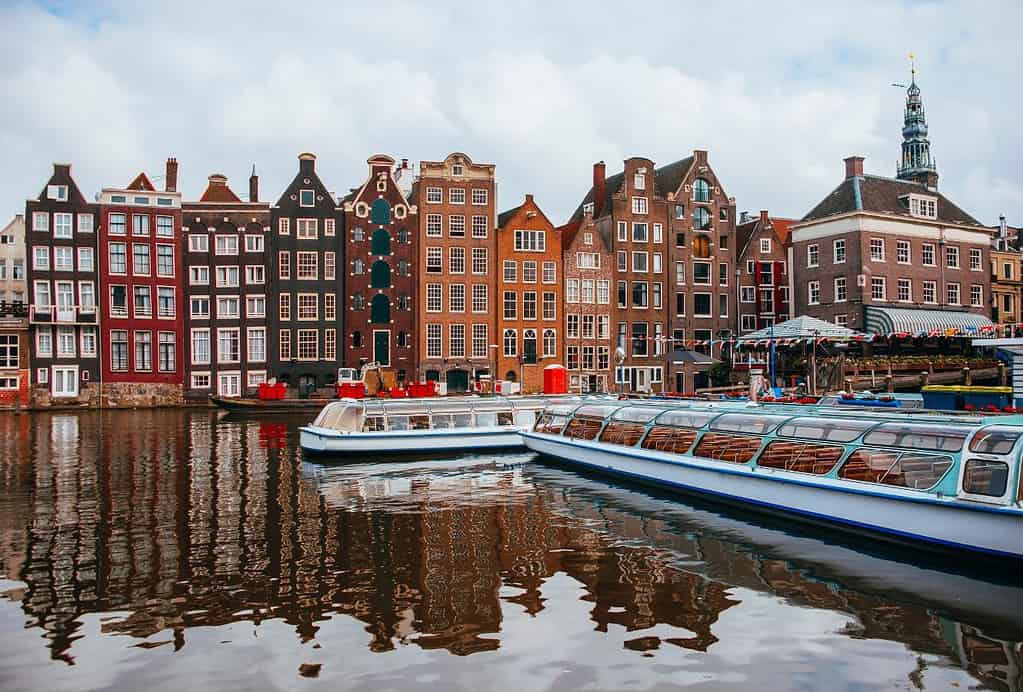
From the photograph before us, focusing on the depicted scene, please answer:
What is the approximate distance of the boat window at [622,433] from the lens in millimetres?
27609

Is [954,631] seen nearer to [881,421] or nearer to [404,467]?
[881,421]

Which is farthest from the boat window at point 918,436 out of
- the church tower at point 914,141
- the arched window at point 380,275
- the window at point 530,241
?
the church tower at point 914,141

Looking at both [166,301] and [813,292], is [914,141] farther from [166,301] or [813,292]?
[166,301]

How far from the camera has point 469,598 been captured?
13.9 metres

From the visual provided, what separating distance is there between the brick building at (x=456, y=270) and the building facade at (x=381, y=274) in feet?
3.61

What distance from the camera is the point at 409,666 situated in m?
11.0

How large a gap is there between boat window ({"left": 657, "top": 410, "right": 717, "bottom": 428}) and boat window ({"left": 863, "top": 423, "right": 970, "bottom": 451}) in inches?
245

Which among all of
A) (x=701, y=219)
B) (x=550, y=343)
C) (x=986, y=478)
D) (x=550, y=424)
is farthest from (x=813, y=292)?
(x=986, y=478)

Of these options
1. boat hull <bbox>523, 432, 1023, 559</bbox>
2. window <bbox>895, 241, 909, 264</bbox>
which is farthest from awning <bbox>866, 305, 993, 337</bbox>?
boat hull <bbox>523, 432, 1023, 559</bbox>

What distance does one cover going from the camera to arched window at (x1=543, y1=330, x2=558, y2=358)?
72250 mm

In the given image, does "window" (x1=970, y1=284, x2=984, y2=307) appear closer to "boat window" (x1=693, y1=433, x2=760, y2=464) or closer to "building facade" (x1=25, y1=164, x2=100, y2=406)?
"boat window" (x1=693, y1=433, x2=760, y2=464)

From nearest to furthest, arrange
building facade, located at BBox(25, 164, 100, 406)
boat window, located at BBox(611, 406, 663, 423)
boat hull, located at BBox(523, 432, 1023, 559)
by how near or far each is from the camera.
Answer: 1. boat hull, located at BBox(523, 432, 1023, 559)
2. boat window, located at BBox(611, 406, 663, 423)
3. building facade, located at BBox(25, 164, 100, 406)

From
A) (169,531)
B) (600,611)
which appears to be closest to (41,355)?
(169,531)

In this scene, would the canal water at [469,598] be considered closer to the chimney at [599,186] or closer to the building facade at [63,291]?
the building facade at [63,291]
